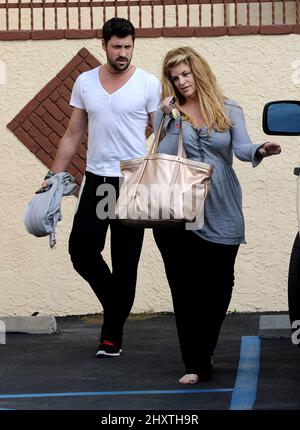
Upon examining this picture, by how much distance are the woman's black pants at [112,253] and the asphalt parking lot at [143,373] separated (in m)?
0.31

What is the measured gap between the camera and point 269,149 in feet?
23.5

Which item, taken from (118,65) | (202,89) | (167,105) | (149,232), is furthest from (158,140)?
(149,232)

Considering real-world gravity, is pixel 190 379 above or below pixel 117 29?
below

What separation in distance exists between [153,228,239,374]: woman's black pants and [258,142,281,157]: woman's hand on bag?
0.60m

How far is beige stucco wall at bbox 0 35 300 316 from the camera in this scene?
11000 millimetres

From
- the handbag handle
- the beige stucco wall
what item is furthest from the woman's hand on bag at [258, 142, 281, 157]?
the beige stucco wall

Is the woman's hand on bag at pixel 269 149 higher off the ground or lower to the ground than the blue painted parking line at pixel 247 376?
higher

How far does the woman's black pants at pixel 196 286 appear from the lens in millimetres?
7473

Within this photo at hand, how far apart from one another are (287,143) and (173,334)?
2.00m

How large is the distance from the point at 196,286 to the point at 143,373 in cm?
77

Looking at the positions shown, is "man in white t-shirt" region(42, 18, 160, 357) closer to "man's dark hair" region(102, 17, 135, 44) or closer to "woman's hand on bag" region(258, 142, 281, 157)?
"man's dark hair" region(102, 17, 135, 44)

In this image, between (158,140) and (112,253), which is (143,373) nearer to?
(112,253)

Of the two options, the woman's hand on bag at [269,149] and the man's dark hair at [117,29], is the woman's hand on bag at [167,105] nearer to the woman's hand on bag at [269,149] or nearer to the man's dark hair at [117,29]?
the woman's hand on bag at [269,149]

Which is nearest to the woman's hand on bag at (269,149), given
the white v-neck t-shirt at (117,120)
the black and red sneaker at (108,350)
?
the white v-neck t-shirt at (117,120)
